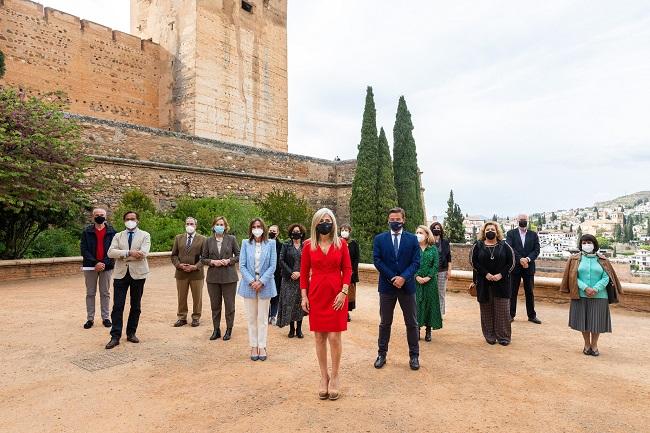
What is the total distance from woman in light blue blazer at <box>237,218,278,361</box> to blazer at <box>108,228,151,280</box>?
52.3 inches

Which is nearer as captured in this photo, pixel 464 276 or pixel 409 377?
pixel 409 377

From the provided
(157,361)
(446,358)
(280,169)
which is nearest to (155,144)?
(280,169)

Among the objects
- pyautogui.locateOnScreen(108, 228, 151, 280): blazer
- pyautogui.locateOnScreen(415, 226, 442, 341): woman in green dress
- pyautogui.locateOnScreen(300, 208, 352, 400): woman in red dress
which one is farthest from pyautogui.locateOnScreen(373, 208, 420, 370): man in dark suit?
pyautogui.locateOnScreen(108, 228, 151, 280): blazer

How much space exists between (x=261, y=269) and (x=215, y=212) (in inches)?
494

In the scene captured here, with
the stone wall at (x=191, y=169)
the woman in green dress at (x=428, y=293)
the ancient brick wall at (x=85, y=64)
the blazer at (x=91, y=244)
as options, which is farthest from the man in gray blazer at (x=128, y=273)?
the ancient brick wall at (x=85, y=64)

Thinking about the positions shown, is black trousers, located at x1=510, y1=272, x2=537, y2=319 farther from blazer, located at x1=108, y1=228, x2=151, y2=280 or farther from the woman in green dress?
blazer, located at x1=108, y1=228, x2=151, y2=280

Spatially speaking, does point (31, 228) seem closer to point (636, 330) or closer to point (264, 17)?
point (636, 330)

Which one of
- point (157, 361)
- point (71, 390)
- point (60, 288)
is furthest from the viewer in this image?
point (60, 288)

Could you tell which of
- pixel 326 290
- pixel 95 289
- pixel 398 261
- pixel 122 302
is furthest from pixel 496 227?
pixel 95 289

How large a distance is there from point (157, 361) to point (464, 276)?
706cm

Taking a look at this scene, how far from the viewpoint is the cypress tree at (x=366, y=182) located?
2247 cm

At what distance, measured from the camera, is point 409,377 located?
13.9 ft

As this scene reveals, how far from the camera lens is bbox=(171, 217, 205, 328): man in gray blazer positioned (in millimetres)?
6418

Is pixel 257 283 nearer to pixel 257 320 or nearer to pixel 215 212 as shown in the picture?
pixel 257 320
